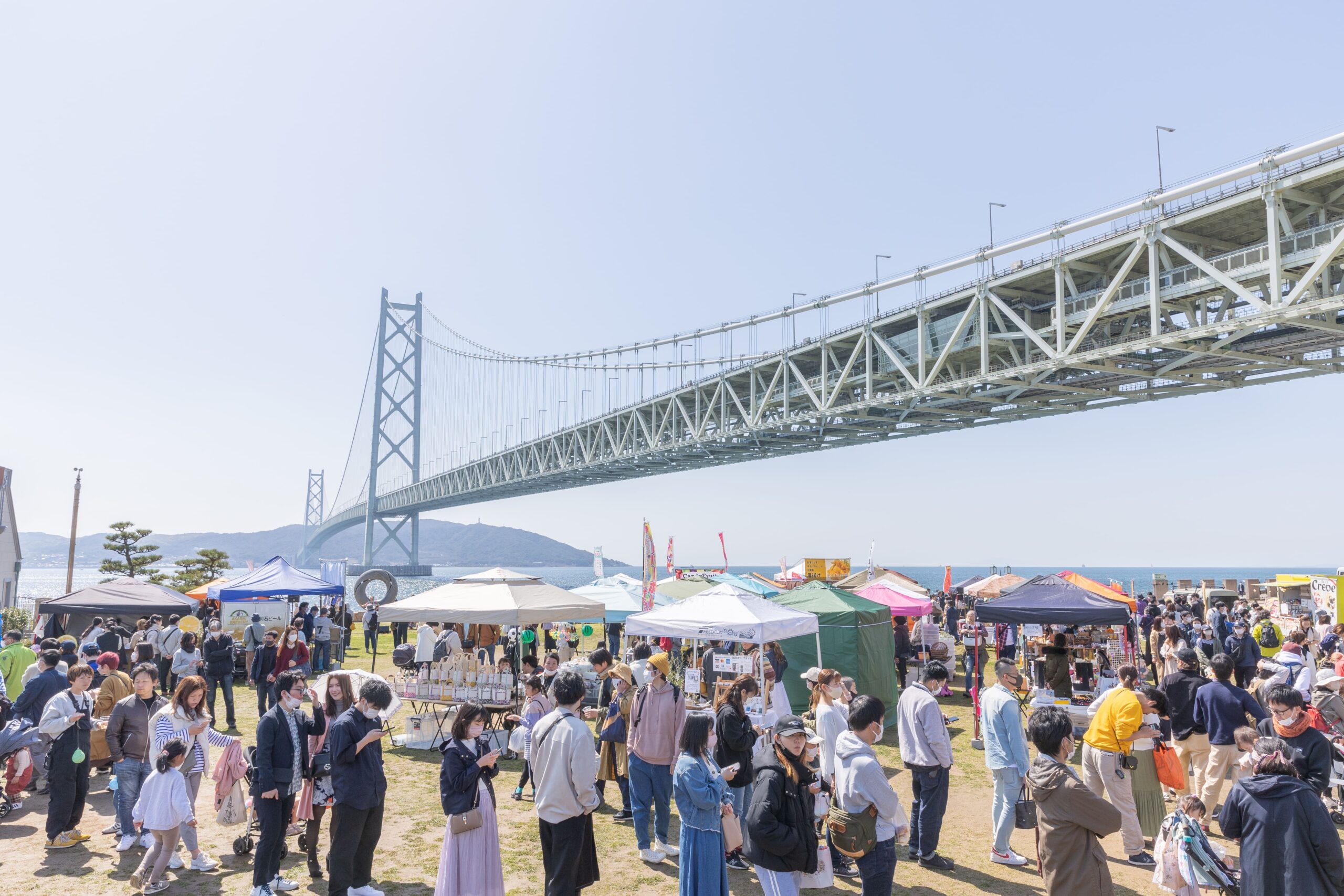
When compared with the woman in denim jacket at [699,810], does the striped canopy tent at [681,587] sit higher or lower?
higher

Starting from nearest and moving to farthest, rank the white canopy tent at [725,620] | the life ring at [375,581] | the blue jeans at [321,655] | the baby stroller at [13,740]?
the baby stroller at [13,740]
the white canopy tent at [725,620]
the blue jeans at [321,655]
the life ring at [375,581]

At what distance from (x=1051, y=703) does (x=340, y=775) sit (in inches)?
336

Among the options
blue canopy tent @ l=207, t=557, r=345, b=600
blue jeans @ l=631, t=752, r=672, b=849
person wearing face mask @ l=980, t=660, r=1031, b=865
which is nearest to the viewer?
person wearing face mask @ l=980, t=660, r=1031, b=865

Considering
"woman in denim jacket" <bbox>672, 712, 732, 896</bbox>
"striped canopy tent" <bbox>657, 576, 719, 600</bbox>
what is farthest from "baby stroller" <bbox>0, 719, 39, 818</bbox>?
"striped canopy tent" <bbox>657, 576, 719, 600</bbox>

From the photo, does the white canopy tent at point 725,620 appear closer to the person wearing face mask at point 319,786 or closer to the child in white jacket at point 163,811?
the person wearing face mask at point 319,786

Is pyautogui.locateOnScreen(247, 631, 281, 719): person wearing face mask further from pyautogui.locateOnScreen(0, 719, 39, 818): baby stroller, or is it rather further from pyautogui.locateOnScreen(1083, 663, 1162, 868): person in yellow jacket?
pyautogui.locateOnScreen(1083, 663, 1162, 868): person in yellow jacket

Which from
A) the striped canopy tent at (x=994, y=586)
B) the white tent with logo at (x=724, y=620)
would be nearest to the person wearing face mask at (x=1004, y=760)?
the white tent with logo at (x=724, y=620)

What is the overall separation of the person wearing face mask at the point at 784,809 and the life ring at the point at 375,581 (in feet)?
87.0

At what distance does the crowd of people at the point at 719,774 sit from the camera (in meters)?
4.35

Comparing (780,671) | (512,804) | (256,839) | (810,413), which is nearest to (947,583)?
(810,413)

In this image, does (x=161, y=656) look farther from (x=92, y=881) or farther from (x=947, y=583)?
(x=947, y=583)

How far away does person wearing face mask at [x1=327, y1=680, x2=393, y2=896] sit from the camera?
17.3 feet

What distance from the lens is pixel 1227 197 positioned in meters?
16.9

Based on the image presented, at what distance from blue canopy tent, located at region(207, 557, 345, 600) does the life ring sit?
1131cm
